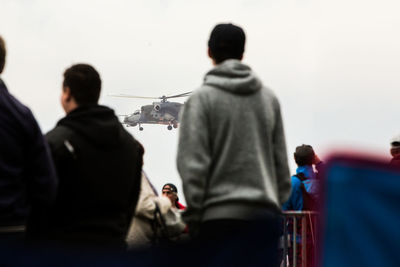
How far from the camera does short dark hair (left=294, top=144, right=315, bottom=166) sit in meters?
6.99

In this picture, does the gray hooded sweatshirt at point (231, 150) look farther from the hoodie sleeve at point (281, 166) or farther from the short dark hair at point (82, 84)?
the short dark hair at point (82, 84)

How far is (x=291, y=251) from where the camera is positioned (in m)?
7.36

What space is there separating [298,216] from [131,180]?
3.94m

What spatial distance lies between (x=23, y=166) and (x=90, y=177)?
318mm

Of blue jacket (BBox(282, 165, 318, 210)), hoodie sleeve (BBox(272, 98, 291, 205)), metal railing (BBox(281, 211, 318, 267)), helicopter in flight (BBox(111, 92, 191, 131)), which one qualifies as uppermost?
hoodie sleeve (BBox(272, 98, 291, 205))

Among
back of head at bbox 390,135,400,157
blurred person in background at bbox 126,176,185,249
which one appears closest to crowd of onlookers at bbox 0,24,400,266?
blurred person in background at bbox 126,176,185,249

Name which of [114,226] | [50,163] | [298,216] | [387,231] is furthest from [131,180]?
[298,216]

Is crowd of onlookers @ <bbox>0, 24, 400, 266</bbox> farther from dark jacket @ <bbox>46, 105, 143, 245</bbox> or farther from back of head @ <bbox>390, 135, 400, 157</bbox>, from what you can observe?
back of head @ <bbox>390, 135, 400, 157</bbox>

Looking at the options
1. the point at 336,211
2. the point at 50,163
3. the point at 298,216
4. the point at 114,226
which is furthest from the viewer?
the point at 298,216

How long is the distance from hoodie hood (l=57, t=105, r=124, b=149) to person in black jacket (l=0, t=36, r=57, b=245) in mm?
250

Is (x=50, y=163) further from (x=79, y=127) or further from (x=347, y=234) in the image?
(x=347, y=234)

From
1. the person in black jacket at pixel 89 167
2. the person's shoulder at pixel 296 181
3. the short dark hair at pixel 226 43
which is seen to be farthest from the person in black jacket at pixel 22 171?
the person's shoulder at pixel 296 181

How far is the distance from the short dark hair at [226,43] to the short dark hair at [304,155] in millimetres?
3699

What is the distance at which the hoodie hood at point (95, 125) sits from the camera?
125 inches
